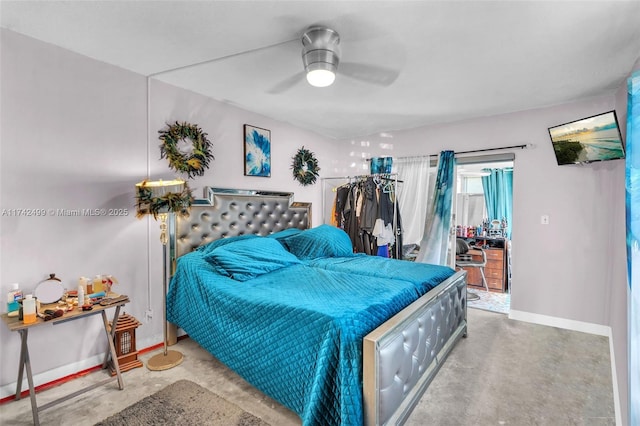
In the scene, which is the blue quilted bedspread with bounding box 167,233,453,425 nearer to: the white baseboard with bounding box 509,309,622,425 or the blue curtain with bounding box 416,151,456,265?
the blue curtain with bounding box 416,151,456,265

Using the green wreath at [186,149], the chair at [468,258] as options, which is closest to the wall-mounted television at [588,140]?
the chair at [468,258]

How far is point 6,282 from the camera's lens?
2014 mm

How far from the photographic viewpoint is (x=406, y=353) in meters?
1.77

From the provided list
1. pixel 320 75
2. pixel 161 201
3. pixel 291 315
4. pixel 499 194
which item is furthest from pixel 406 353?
pixel 499 194

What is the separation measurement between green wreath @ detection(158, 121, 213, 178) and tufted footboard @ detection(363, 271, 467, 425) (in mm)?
2318

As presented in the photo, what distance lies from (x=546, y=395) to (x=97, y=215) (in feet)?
11.7

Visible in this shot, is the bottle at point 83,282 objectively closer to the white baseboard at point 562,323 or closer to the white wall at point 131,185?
the white wall at point 131,185

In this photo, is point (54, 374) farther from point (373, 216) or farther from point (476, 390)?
point (373, 216)

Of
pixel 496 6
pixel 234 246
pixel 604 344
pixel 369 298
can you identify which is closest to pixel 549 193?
pixel 604 344

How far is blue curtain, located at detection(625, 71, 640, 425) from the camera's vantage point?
1067 millimetres

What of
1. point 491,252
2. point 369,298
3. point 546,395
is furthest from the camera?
point 491,252

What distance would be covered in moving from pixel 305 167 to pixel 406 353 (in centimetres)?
304

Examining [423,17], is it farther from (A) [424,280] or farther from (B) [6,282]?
(B) [6,282]

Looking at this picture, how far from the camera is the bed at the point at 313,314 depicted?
1.53m
